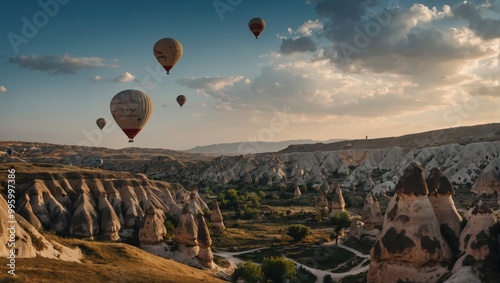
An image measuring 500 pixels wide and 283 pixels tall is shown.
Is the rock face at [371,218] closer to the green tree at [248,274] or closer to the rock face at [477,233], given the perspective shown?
the green tree at [248,274]

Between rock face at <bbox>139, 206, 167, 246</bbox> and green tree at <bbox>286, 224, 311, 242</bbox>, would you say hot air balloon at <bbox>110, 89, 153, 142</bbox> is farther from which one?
green tree at <bbox>286, 224, 311, 242</bbox>

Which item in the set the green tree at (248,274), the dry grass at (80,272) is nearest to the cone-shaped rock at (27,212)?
the dry grass at (80,272)

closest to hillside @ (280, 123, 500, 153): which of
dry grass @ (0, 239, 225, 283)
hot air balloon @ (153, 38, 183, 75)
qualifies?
hot air balloon @ (153, 38, 183, 75)

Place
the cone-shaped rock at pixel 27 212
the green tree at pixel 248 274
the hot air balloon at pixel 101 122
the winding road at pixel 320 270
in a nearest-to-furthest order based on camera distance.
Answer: the green tree at pixel 248 274
the winding road at pixel 320 270
the cone-shaped rock at pixel 27 212
the hot air balloon at pixel 101 122

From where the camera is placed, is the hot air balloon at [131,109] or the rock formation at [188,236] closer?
the rock formation at [188,236]

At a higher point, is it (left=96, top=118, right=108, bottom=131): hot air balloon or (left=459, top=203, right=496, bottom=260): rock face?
(left=96, top=118, right=108, bottom=131): hot air balloon

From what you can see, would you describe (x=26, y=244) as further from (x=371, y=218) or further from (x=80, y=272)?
(x=371, y=218)

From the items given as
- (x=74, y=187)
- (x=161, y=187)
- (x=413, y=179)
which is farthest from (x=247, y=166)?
(x=413, y=179)
